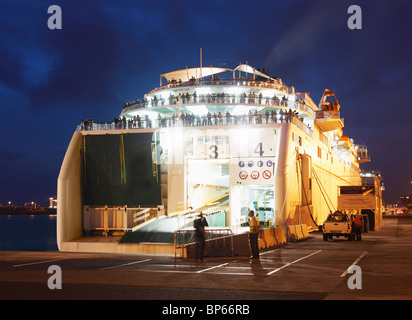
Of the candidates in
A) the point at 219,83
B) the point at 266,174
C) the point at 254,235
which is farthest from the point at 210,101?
the point at 254,235

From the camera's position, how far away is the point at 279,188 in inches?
1148

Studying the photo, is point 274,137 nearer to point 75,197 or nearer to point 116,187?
point 116,187

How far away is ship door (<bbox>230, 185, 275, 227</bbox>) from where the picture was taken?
30519 mm

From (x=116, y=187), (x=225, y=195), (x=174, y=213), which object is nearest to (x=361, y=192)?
(x=225, y=195)

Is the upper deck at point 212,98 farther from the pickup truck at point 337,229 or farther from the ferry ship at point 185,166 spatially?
the pickup truck at point 337,229

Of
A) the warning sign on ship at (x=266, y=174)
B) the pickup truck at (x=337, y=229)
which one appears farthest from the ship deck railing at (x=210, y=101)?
the pickup truck at (x=337, y=229)

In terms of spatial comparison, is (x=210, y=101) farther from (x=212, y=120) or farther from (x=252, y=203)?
(x=252, y=203)

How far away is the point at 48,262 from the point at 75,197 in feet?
54.5

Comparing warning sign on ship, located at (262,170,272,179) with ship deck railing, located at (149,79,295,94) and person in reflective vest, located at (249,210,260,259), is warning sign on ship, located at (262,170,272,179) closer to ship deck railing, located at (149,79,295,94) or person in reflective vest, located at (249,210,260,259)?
ship deck railing, located at (149,79,295,94)

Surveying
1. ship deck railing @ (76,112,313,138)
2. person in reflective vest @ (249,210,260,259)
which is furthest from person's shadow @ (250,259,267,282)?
ship deck railing @ (76,112,313,138)

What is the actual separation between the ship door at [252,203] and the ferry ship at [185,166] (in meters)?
0.07

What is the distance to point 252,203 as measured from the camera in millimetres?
35219

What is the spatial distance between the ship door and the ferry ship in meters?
0.07

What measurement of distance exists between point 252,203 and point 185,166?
718cm
